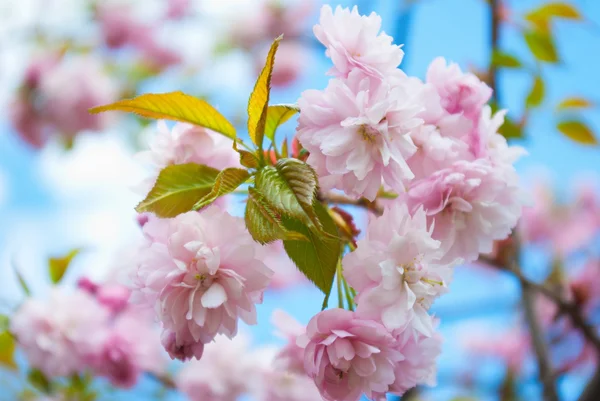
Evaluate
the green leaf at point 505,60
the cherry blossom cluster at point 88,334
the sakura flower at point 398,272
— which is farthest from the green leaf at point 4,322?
the green leaf at point 505,60

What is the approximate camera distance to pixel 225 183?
1.67 ft

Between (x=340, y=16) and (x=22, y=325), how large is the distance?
2.74ft

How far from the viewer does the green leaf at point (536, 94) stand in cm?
114

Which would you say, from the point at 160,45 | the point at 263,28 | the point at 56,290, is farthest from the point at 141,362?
the point at 263,28

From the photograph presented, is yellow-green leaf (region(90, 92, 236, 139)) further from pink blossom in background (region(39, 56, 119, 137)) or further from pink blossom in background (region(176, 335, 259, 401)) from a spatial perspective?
pink blossom in background (region(39, 56, 119, 137))

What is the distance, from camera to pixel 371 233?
20.5 inches

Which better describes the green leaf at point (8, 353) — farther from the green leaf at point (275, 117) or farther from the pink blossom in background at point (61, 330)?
the green leaf at point (275, 117)

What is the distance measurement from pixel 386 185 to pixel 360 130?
0.17ft

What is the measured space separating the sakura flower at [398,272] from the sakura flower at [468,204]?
1.2 inches

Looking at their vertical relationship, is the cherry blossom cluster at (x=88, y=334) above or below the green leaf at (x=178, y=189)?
below

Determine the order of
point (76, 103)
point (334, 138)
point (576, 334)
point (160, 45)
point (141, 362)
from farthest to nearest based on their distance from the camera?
point (160, 45), point (76, 103), point (576, 334), point (141, 362), point (334, 138)

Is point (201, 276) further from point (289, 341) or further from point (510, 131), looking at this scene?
point (510, 131)

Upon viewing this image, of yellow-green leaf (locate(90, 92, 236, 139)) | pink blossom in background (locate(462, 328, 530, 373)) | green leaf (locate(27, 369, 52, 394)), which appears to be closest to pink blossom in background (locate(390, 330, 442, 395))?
yellow-green leaf (locate(90, 92, 236, 139))

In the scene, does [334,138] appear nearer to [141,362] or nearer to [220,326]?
[220,326]
